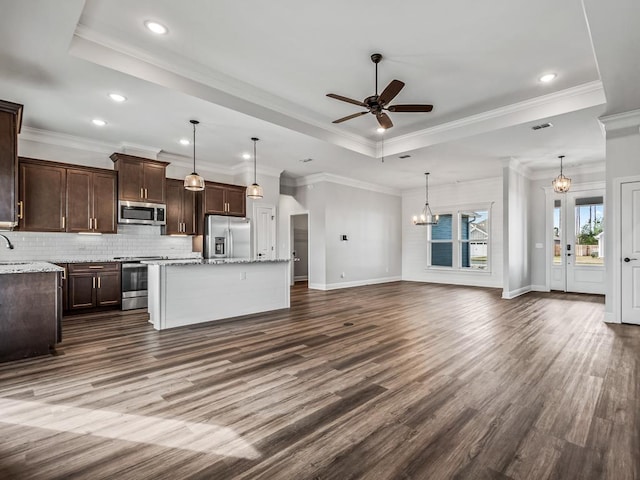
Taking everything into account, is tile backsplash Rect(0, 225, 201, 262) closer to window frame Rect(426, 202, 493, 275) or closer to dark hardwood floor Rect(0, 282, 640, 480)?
dark hardwood floor Rect(0, 282, 640, 480)

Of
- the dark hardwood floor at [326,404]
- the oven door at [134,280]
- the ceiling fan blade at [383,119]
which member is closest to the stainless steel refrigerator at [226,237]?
the oven door at [134,280]

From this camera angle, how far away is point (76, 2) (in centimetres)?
268

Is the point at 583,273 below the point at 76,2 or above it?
below

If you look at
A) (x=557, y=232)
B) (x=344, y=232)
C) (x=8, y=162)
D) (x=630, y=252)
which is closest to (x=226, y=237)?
(x=344, y=232)

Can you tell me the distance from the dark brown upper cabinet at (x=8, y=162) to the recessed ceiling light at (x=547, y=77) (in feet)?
19.6

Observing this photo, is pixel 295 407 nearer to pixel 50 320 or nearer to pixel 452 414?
pixel 452 414

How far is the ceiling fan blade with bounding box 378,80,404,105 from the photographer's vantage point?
11.1ft

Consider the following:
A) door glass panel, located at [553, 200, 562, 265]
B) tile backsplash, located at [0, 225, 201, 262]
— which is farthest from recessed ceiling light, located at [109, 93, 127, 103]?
door glass panel, located at [553, 200, 562, 265]

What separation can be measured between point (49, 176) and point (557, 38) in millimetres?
7163

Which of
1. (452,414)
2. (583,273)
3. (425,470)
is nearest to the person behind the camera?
(425,470)

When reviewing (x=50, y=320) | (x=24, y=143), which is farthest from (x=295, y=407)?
(x=24, y=143)

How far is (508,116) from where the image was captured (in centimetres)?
512

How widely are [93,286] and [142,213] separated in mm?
1496

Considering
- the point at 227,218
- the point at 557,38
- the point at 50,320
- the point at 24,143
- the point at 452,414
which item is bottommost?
the point at 452,414
